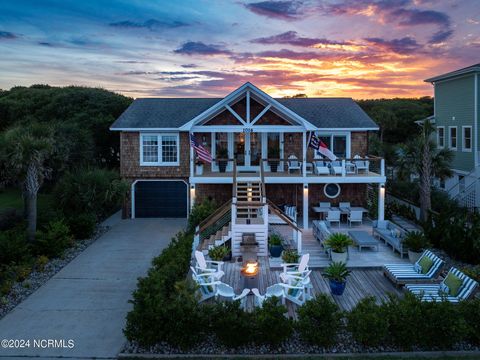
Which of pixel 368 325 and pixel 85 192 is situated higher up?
pixel 85 192

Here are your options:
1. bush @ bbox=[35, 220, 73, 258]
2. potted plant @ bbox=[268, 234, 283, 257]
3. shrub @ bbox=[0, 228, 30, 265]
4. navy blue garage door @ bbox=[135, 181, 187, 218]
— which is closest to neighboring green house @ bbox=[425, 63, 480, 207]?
potted plant @ bbox=[268, 234, 283, 257]

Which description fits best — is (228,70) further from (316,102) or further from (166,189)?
(166,189)

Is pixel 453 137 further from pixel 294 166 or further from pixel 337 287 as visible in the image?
pixel 337 287

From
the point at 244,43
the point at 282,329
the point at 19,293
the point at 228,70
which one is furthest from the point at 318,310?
the point at 228,70

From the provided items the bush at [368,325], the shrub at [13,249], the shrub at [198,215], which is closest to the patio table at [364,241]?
the shrub at [198,215]

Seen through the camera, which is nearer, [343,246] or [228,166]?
[343,246]

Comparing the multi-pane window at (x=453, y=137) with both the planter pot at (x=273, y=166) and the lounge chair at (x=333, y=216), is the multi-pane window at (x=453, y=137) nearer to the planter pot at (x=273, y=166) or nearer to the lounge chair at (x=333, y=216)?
the lounge chair at (x=333, y=216)

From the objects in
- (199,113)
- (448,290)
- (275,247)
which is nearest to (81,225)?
(275,247)
